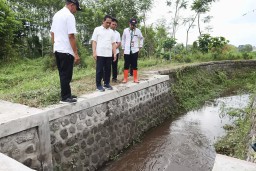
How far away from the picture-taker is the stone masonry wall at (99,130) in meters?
4.12

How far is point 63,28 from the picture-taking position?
409 centimetres

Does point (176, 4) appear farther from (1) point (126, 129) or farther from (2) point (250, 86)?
(1) point (126, 129)

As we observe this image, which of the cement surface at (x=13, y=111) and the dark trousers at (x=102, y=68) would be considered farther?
the dark trousers at (x=102, y=68)

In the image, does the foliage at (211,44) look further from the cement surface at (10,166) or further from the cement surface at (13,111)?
the cement surface at (10,166)

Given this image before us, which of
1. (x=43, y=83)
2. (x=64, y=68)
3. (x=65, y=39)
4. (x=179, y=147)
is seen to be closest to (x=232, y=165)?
(x=64, y=68)

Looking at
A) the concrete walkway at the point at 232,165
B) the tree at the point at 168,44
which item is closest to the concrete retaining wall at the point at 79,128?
the concrete walkway at the point at 232,165

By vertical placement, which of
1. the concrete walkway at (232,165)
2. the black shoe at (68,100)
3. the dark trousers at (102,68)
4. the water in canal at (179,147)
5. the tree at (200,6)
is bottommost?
the water in canal at (179,147)

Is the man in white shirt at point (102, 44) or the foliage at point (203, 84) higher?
the man in white shirt at point (102, 44)

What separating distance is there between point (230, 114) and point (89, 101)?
5.67m

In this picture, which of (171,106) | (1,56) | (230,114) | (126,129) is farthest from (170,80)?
(1,56)

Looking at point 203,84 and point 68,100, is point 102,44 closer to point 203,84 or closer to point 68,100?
point 68,100

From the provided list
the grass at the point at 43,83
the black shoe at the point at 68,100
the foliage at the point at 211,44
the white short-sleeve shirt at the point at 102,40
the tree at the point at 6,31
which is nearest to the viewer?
the black shoe at the point at 68,100

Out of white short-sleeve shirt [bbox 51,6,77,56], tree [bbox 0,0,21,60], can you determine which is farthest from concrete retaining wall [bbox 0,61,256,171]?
tree [bbox 0,0,21,60]

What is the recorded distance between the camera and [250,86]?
12.4 metres
